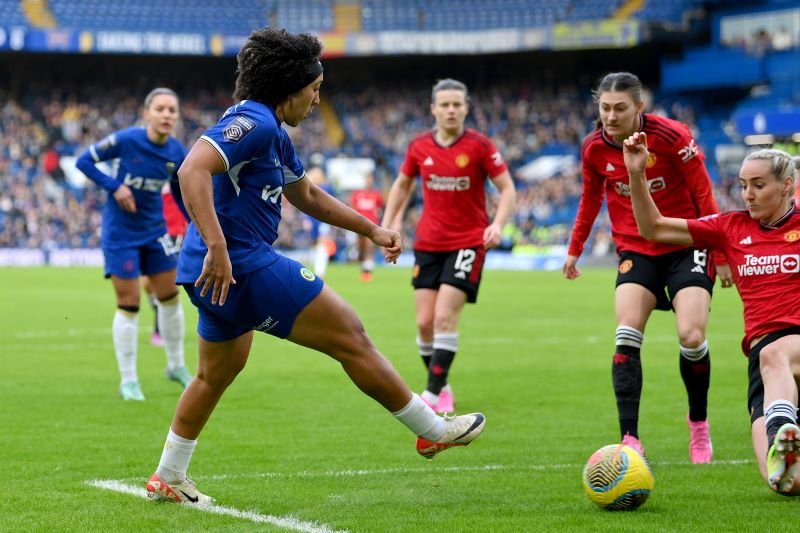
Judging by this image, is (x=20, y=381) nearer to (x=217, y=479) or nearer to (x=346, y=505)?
(x=217, y=479)

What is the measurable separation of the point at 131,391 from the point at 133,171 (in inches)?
76.3

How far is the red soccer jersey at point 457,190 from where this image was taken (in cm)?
978

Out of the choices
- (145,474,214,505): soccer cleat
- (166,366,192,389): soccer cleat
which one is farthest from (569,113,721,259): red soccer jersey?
(166,366,192,389): soccer cleat

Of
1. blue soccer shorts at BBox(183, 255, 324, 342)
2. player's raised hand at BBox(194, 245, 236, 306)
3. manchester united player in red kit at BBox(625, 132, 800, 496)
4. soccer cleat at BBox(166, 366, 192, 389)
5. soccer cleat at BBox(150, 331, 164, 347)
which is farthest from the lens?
soccer cleat at BBox(150, 331, 164, 347)

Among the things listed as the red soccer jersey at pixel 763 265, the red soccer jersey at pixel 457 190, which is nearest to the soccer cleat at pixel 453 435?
the red soccer jersey at pixel 763 265

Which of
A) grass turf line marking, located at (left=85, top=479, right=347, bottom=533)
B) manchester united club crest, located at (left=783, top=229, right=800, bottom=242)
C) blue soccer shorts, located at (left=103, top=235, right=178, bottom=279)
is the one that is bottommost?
grass turf line marking, located at (left=85, top=479, right=347, bottom=533)

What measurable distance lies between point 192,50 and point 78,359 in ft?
123

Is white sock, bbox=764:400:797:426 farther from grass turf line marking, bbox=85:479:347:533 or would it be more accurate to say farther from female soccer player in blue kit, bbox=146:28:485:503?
grass turf line marking, bbox=85:479:347:533

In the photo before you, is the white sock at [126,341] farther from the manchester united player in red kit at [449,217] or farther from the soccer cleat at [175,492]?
the soccer cleat at [175,492]

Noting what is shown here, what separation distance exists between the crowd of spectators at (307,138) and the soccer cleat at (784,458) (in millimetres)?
36751

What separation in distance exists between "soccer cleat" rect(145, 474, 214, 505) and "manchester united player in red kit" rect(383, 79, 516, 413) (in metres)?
3.78

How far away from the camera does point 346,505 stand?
582 cm

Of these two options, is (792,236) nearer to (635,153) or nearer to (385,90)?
(635,153)

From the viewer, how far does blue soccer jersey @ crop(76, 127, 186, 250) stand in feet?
33.6
